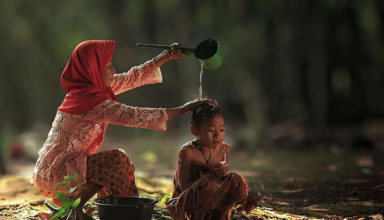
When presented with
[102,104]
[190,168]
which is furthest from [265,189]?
[102,104]


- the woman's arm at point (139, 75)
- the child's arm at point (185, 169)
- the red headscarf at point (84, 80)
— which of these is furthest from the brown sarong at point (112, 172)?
the woman's arm at point (139, 75)

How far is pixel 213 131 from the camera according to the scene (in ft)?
11.9

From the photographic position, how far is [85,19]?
17.9 meters

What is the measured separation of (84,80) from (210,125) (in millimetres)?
1308

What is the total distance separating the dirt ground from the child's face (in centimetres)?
118

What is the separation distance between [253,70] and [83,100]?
45.6 feet

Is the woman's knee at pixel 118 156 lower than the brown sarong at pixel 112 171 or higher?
higher

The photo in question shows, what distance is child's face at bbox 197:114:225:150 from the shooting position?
360 cm

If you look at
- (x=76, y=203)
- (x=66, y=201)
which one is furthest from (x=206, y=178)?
(x=66, y=201)

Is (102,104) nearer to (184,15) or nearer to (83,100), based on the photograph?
(83,100)

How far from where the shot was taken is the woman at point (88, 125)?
377 cm

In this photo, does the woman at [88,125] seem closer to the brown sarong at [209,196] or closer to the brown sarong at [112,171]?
the brown sarong at [112,171]

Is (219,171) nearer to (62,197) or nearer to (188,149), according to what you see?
(188,149)

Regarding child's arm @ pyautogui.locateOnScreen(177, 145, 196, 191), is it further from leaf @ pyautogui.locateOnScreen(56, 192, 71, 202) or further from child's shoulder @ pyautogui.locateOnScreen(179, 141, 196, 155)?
leaf @ pyautogui.locateOnScreen(56, 192, 71, 202)
